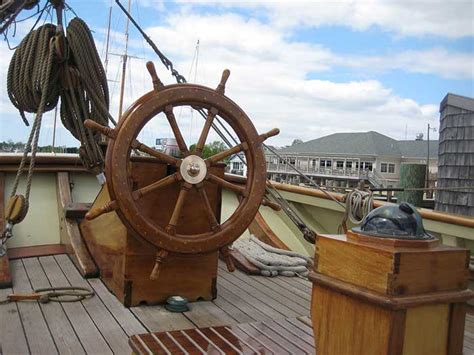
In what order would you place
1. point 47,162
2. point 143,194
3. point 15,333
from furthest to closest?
1. point 47,162
2. point 143,194
3. point 15,333

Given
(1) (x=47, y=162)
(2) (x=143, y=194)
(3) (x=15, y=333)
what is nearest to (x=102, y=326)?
(3) (x=15, y=333)

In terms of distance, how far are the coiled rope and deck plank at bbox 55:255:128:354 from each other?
55 cm

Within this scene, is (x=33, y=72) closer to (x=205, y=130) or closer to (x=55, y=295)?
(x=205, y=130)

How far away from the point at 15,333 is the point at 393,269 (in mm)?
1440

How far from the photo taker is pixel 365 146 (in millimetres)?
33312

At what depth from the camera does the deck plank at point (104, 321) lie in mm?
1823

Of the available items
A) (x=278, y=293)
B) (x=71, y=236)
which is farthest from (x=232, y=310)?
(x=71, y=236)

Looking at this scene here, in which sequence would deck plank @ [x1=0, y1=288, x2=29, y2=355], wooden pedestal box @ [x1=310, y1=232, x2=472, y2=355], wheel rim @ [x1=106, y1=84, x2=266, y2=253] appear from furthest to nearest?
1. wheel rim @ [x1=106, y1=84, x2=266, y2=253]
2. deck plank @ [x1=0, y1=288, x2=29, y2=355]
3. wooden pedestal box @ [x1=310, y1=232, x2=472, y2=355]

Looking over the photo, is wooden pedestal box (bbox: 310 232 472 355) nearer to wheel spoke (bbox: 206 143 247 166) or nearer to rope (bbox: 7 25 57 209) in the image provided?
wheel spoke (bbox: 206 143 247 166)

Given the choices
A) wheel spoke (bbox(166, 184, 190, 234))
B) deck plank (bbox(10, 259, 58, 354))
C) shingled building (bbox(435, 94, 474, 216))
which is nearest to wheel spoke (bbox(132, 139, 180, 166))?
wheel spoke (bbox(166, 184, 190, 234))

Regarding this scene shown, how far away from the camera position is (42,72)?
252 centimetres

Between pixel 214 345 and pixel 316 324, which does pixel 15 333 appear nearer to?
pixel 214 345

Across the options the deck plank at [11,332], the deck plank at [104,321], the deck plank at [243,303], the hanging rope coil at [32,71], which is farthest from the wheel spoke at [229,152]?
the deck plank at [11,332]

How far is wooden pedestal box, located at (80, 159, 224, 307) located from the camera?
2236 mm
